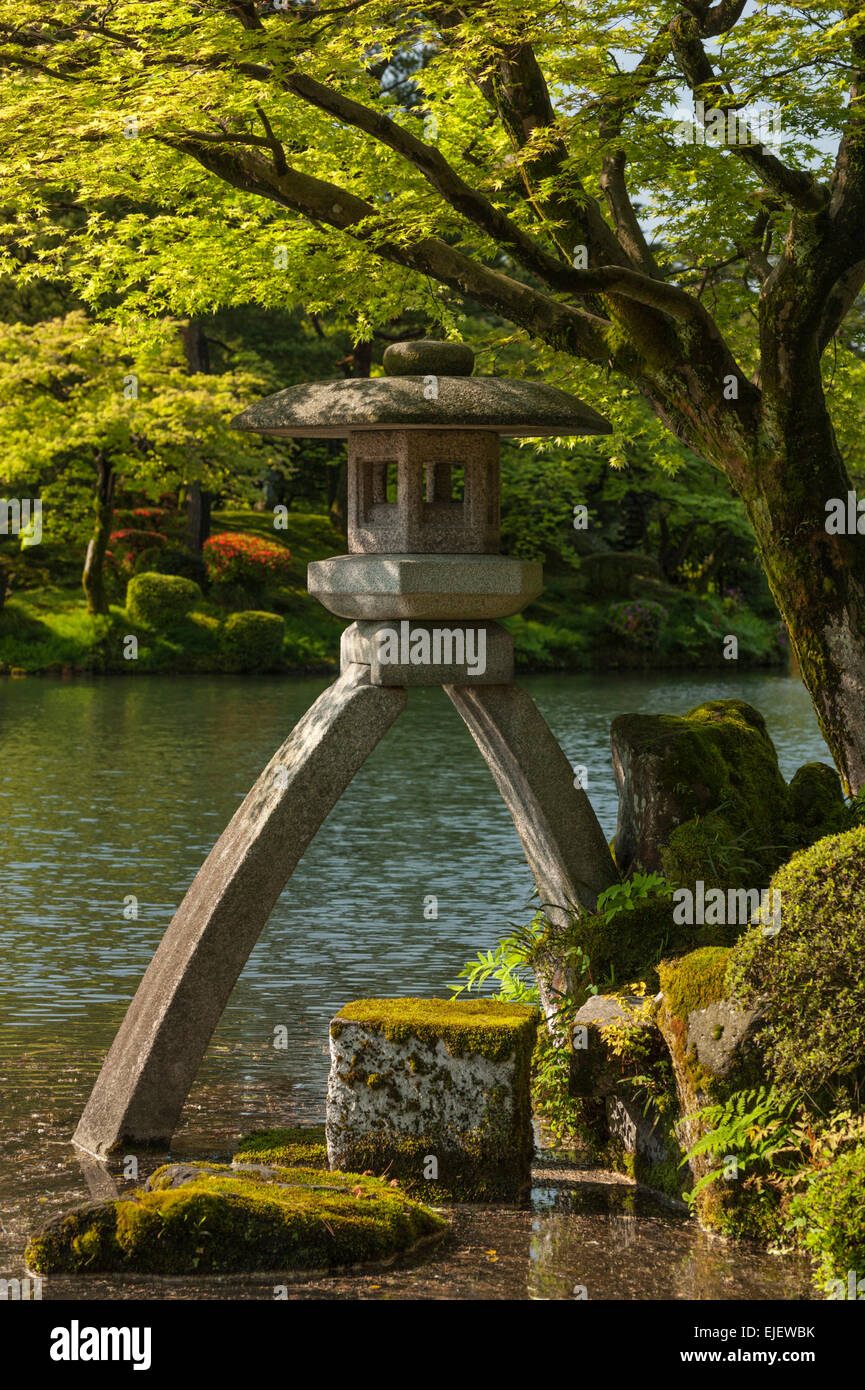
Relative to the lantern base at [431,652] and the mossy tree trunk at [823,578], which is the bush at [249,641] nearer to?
the mossy tree trunk at [823,578]

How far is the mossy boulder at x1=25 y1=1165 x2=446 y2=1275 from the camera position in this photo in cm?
633

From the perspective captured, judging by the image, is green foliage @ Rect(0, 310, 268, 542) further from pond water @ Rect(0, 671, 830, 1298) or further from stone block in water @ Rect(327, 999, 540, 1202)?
stone block in water @ Rect(327, 999, 540, 1202)

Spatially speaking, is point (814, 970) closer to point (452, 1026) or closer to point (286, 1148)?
point (452, 1026)

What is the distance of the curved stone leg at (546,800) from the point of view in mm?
8414

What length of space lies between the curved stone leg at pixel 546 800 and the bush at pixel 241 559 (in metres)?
32.9

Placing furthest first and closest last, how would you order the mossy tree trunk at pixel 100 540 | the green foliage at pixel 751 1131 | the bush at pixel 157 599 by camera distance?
the bush at pixel 157 599
the mossy tree trunk at pixel 100 540
the green foliage at pixel 751 1131

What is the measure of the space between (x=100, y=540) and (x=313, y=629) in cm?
605

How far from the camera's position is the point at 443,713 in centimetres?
3306

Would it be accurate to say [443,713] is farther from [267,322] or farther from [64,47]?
[64,47]

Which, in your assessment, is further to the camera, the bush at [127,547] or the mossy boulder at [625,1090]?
the bush at [127,547]

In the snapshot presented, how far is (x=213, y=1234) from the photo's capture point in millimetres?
6367

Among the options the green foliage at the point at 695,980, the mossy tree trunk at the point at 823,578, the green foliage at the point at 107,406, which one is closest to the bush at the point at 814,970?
the green foliage at the point at 695,980

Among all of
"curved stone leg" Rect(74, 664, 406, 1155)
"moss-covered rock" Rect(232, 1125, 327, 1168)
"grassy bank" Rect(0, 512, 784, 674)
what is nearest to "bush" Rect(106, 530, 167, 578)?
"grassy bank" Rect(0, 512, 784, 674)

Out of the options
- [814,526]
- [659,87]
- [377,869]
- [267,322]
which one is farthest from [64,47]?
[267,322]
